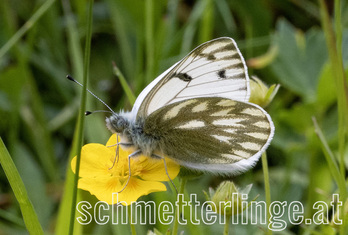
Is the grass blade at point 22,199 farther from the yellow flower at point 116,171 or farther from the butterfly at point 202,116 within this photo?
the butterfly at point 202,116

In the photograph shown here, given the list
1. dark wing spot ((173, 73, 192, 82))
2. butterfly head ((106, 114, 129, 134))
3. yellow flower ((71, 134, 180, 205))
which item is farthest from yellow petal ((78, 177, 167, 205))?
dark wing spot ((173, 73, 192, 82))

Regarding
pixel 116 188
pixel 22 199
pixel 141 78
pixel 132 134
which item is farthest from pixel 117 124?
pixel 141 78

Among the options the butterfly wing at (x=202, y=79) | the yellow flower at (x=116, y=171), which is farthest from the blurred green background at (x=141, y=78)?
the butterfly wing at (x=202, y=79)

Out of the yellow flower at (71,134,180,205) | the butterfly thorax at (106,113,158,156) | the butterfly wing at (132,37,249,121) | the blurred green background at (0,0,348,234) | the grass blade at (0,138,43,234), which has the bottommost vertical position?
the grass blade at (0,138,43,234)

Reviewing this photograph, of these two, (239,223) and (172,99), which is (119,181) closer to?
(172,99)

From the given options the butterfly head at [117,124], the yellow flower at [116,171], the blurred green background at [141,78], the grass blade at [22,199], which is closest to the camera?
the grass blade at [22,199]

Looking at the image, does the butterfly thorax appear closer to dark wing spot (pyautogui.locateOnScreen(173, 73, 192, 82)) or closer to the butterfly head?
the butterfly head

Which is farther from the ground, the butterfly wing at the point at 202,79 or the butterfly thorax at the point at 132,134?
the butterfly wing at the point at 202,79
